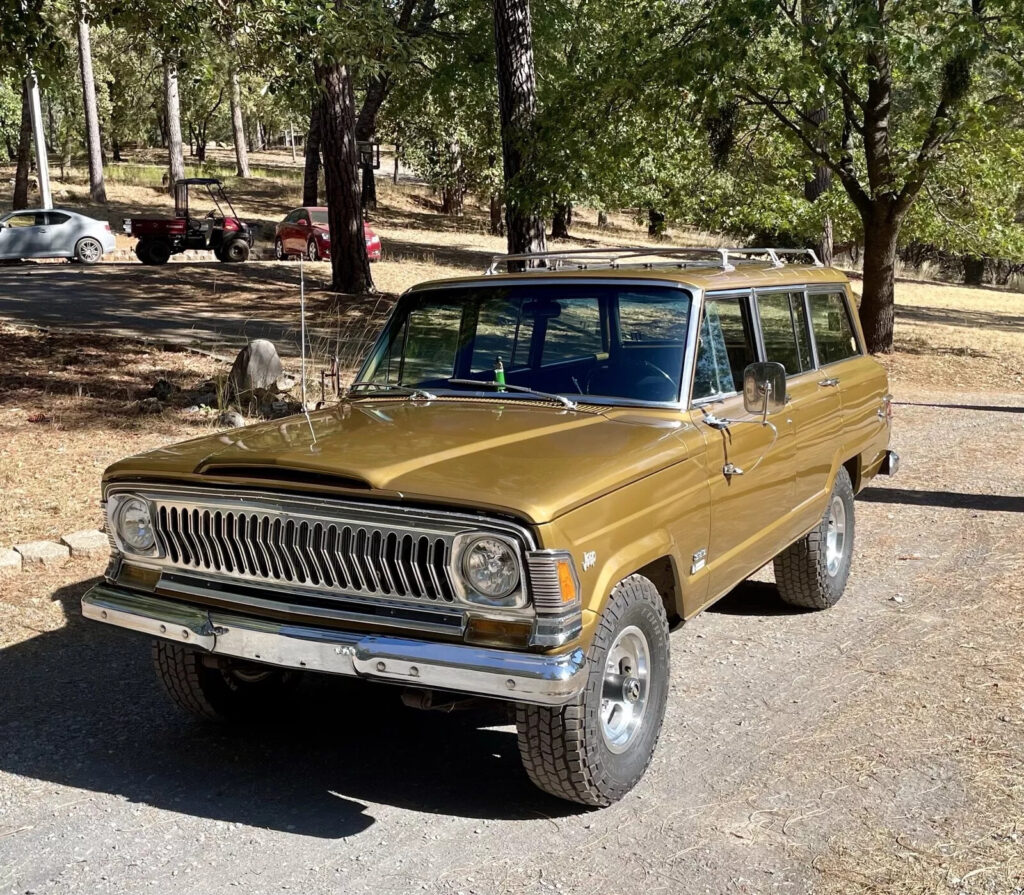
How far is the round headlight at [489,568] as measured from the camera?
370 cm

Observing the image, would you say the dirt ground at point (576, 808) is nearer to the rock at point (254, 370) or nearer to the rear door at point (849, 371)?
the rear door at point (849, 371)

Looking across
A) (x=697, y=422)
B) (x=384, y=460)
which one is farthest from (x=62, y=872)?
(x=697, y=422)

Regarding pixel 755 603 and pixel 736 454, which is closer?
pixel 736 454

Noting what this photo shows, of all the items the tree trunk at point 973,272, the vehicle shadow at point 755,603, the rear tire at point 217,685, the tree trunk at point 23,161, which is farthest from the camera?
the tree trunk at point 973,272

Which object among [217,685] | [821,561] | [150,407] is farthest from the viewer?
[150,407]

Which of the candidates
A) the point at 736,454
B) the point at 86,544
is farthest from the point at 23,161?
the point at 736,454

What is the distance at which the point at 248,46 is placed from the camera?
14242 millimetres

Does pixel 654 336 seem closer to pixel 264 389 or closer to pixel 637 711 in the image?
pixel 637 711

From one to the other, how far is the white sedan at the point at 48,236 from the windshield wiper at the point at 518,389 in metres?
23.8

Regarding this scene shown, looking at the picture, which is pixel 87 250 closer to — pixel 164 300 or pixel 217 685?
pixel 164 300

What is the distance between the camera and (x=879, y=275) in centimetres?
1812

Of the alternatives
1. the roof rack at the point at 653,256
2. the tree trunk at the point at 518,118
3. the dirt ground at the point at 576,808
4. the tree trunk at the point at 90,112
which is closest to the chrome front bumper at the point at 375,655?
the dirt ground at the point at 576,808

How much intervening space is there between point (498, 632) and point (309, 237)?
23893 millimetres

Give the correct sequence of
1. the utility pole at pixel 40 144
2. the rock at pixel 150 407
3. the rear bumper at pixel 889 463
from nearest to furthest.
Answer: the rear bumper at pixel 889 463
the rock at pixel 150 407
the utility pole at pixel 40 144
